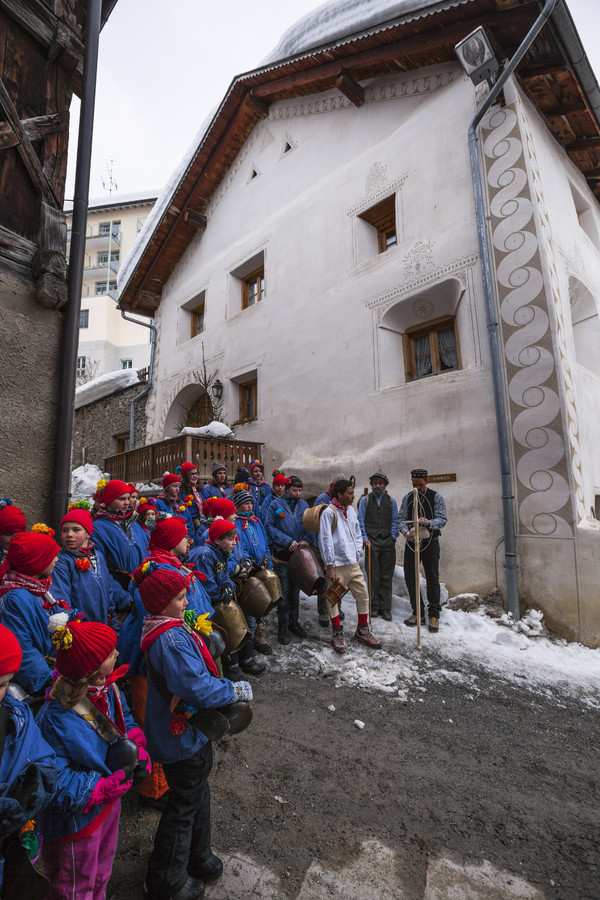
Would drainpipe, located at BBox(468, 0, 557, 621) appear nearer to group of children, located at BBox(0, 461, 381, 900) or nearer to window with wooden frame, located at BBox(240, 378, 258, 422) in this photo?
group of children, located at BBox(0, 461, 381, 900)

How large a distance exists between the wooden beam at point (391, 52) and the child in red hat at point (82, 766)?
9491mm

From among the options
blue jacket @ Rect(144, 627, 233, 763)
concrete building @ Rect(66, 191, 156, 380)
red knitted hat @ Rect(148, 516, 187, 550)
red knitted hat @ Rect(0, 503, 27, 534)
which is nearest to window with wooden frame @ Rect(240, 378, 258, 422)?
red knitted hat @ Rect(0, 503, 27, 534)

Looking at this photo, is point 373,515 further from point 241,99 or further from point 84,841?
point 241,99

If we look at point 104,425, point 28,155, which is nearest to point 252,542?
point 28,155

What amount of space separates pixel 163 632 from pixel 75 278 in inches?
149

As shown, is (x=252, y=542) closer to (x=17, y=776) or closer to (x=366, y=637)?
(x=366, y=637)

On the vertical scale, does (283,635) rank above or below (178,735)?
below

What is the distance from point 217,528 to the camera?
3.57 meters

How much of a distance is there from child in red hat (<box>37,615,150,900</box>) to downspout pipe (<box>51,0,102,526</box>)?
2.77m

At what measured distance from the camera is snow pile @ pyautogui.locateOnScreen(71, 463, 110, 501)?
12250mm

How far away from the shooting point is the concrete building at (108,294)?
104 ft

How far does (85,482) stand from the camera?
42.0 feet

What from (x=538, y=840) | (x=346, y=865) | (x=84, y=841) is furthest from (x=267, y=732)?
(x=84, y=841)

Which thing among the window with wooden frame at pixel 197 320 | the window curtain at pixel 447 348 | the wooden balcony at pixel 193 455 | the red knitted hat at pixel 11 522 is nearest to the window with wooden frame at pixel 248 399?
the wooden balcony at pixel 193 455
